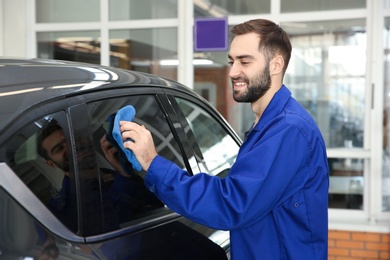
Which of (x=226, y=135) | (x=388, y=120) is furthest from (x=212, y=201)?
(x=388, y=120)

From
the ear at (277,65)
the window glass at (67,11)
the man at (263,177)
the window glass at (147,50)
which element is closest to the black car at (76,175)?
the man at (263,177)

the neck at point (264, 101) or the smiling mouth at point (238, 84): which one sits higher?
the smiling mouth at point (238, 84)

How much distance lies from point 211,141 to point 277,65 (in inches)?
44.0

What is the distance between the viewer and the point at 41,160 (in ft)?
4.32

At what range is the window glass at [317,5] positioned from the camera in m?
4.61

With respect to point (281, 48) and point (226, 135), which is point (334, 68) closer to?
point (226, 135)

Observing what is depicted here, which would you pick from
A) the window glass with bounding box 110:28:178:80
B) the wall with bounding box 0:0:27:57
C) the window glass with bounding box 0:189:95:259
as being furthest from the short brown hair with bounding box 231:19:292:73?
the wall with bounding box 0:0:27:57

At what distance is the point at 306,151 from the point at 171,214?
536mm

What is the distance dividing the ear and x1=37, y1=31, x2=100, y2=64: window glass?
3.88m

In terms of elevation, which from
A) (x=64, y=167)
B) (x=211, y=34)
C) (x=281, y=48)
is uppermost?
(x=211, y=34)

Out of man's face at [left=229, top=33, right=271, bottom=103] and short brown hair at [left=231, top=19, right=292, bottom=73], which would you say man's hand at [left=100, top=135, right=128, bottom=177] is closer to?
man's face at [left=229, top=33, right=271, bottom=103]

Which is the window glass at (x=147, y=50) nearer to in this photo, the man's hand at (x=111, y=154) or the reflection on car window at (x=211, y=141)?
the reflection on car window at (x=211, y=141)

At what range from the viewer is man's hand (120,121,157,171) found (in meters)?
1.49

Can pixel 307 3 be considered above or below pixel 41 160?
above
